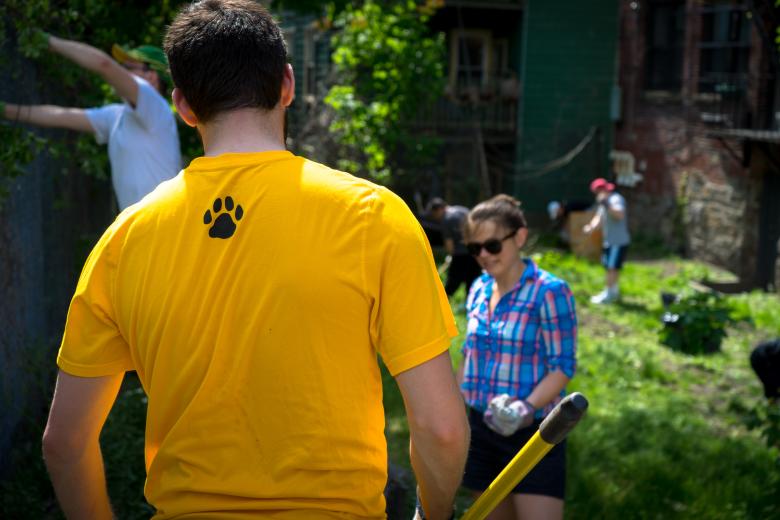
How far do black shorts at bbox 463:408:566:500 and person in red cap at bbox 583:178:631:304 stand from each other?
8513 mm

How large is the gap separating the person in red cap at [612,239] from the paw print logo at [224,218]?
10.8m

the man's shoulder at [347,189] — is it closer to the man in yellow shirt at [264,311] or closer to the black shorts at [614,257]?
the man in yellow shirt at [264,311]

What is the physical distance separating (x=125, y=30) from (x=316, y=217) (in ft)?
16.7

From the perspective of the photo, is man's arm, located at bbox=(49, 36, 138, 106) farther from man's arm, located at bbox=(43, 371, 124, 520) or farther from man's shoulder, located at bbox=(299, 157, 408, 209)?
man's shoulder, located at bbox=(299, 157, 408, 209)

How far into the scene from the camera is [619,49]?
19484 mm

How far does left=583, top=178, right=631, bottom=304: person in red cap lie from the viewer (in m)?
12.3

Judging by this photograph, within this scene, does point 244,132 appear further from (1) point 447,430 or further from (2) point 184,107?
(1) point 447,430

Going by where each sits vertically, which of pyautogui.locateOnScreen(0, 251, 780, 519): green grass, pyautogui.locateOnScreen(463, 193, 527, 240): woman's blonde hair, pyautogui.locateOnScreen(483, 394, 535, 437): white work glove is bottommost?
pyautogui.locateOnScreen(0, 251, 780, 519): green grass

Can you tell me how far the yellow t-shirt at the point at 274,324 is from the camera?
5.87 feet

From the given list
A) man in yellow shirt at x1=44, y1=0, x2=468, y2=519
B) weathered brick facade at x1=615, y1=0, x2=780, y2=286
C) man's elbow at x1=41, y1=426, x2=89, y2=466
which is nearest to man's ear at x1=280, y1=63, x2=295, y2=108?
man in yellow shirt at x1=44, y1=0, x2=468, y2=519

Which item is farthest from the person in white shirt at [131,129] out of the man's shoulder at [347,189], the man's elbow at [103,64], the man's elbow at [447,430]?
the man's elbow at [447,430]

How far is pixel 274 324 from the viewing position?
5.87ft

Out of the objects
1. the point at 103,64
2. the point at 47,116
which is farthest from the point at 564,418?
the point at 47,116

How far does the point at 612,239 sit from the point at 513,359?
8992 mm
